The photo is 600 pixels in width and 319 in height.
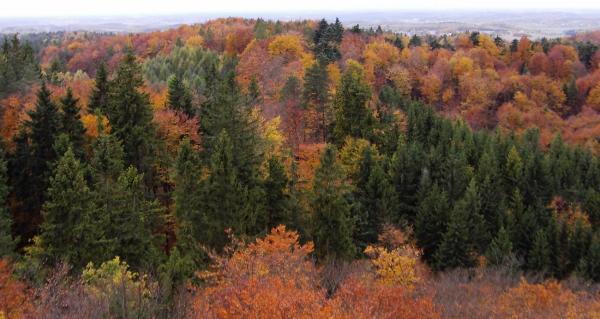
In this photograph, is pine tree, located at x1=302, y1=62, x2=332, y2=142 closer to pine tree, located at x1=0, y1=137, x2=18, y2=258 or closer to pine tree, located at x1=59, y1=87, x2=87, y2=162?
pine tree, located at x1=59, y1=87, x2=87, y2=162

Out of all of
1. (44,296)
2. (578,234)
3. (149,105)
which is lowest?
(578,234)

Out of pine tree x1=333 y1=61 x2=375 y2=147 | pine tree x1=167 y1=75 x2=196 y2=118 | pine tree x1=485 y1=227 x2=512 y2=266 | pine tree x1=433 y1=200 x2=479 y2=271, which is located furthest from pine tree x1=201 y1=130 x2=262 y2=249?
pine tree x1=333 y1=61 x2=375 y2=147

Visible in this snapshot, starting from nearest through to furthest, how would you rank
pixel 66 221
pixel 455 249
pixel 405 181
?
pixel 66 221 < pixel 455 249 < pixel 405 181

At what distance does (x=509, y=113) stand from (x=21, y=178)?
82.3 metres

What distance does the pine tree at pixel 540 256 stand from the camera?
34.2 m

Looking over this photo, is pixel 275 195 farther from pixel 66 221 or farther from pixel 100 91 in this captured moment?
pixel 100 91

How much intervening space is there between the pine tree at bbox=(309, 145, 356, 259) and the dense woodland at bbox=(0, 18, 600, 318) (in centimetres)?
10

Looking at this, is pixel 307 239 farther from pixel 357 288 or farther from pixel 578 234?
pixel 578 234

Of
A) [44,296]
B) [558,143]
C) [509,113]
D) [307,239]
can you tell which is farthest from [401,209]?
[509,113]

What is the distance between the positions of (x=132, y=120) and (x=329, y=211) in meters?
15.2

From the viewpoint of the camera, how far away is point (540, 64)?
101 metres

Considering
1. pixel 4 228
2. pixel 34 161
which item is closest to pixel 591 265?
pixel 4 228

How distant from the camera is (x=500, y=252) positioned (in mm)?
31703

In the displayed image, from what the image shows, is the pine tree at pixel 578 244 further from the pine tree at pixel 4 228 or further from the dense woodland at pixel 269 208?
the pine tree at pixel 4 228
